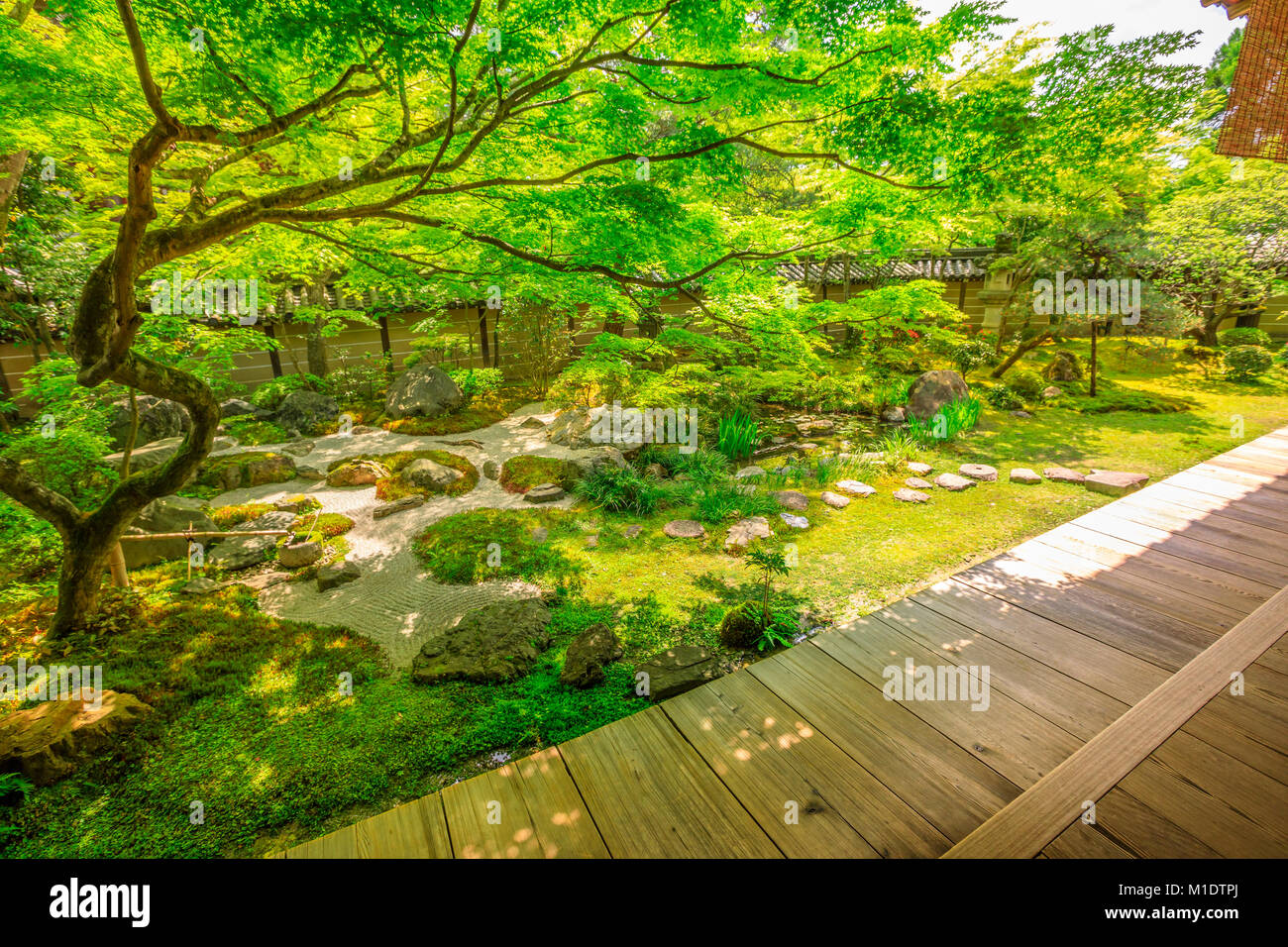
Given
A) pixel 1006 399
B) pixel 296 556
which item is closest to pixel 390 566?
pixel 296 556

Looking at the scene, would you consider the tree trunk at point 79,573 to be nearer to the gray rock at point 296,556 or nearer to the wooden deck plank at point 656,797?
the gray rock at point 296,556

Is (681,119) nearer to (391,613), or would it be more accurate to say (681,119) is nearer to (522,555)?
(522,555)

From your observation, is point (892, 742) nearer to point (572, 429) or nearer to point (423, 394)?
point (572, 429)

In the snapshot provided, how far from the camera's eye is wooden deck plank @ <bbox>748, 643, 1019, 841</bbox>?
7.64ft

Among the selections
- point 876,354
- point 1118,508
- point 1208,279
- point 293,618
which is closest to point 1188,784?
point 1118,508

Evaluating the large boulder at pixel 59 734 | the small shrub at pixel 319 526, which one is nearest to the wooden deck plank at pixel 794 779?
the large boulder at pixel 59 734

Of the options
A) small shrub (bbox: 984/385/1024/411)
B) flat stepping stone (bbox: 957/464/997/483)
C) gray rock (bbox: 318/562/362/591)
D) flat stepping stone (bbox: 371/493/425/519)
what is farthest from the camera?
small shrub (bbox: 984/385/1024/411)

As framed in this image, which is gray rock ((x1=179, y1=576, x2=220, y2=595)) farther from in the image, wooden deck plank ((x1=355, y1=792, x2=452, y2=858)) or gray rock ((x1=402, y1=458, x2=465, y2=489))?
wooden deck plank ((x1=355, y1=792, x2=452, y2=858))

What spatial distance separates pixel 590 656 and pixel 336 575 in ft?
11.7

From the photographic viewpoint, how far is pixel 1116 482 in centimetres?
707

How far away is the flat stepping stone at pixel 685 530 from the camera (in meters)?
6.57

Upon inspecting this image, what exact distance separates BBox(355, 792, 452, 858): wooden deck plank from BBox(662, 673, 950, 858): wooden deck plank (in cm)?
131

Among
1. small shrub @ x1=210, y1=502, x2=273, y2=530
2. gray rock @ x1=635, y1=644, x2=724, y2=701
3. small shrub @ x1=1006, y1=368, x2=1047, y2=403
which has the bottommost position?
gray rock @ x1=635, y1=644, x2=724, y2=701

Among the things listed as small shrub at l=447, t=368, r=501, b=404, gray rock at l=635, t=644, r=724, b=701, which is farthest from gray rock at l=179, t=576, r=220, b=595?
small shrub at l=447, t=368, r=501, b=404
